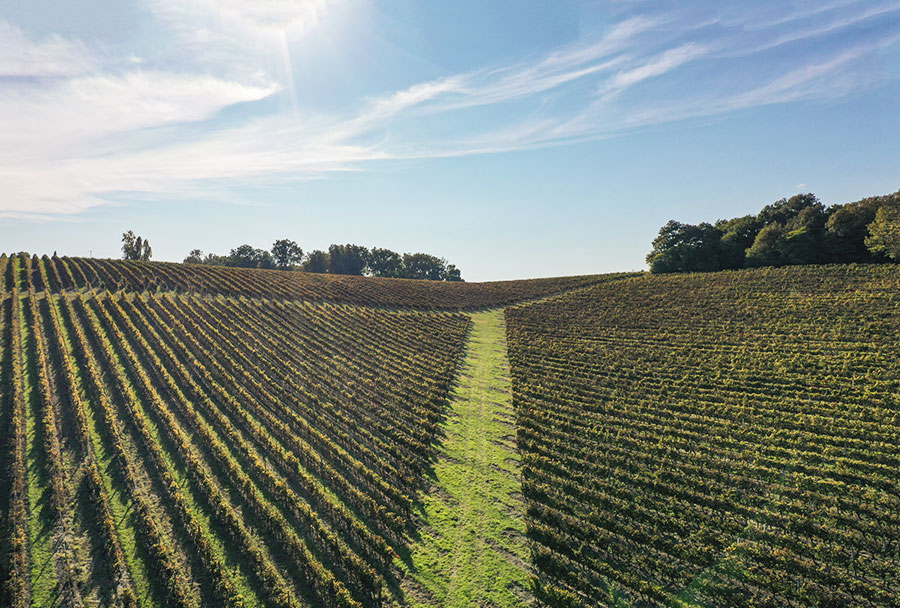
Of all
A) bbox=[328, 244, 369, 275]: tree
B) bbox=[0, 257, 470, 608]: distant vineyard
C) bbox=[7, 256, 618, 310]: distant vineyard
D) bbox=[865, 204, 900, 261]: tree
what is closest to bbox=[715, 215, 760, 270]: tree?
bbox=[865, 204, 900, 261]: tree

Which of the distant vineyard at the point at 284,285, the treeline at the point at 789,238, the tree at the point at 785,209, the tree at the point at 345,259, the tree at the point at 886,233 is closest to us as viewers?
the tree at the point at 886,233

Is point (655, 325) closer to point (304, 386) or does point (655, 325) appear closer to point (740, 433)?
point (740, 433)

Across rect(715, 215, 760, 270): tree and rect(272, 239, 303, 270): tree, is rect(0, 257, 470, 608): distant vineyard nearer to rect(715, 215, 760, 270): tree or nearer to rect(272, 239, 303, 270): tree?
rect(715, 215, 760, 270): tree

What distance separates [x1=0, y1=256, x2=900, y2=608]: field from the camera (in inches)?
608

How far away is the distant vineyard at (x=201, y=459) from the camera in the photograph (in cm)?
1538

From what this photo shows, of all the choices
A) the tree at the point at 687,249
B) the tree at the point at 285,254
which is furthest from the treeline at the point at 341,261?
the tree at the point at 687,249

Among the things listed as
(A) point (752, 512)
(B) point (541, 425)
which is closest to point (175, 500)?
(B) point (541, 425)

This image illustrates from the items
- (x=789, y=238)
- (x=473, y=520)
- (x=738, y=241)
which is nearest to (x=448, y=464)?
(x=473, y=520)

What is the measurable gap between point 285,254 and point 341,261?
23.4 meters

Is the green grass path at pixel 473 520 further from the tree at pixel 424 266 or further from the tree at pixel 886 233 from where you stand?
the tree at pixel 424 266

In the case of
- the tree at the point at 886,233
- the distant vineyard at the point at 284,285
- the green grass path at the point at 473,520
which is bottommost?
the green grass path at the point at 473,520

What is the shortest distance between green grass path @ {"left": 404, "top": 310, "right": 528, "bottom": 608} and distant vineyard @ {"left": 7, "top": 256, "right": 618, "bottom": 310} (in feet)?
139

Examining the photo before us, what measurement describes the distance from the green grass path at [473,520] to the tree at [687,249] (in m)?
65.9

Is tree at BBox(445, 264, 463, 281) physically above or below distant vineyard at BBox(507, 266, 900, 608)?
above
